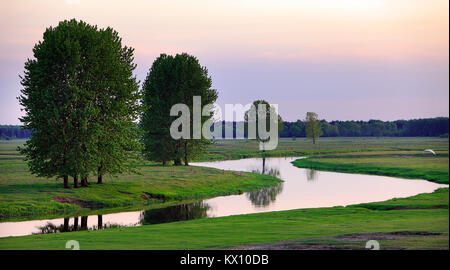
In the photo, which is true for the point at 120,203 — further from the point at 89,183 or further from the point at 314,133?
the point at 314,133

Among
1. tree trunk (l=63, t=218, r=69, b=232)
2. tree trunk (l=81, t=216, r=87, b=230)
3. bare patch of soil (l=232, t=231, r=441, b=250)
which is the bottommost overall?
tree trunk (l=81, t=216, r=87, b=230)

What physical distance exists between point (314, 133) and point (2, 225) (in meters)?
165

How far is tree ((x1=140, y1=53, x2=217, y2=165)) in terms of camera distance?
7556 cm

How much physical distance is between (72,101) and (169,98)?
32228mm

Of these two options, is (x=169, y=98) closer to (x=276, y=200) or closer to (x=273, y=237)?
(x=276, y=200)

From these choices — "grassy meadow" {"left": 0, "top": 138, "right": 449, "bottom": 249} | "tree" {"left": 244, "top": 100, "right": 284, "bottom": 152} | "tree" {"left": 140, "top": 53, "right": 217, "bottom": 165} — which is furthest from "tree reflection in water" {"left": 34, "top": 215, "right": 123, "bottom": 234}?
"tree" {"left": 244, "top": 100, "right": 284, "bottom": 152}

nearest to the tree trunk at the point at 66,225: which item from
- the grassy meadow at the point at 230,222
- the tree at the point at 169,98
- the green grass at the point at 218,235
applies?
the grassy meadow at the point at 230,222

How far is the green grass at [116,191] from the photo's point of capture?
39875 millimetres

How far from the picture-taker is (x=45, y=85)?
45.1 m

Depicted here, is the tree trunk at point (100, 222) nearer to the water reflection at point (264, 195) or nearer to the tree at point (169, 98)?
the water reflection at point (264, 195)

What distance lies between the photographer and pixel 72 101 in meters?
45.0

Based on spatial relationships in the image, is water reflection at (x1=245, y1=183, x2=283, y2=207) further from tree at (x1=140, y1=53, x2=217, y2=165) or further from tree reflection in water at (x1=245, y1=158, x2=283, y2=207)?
tree at (x1=140, y1=53, x2=217, y2=165)
